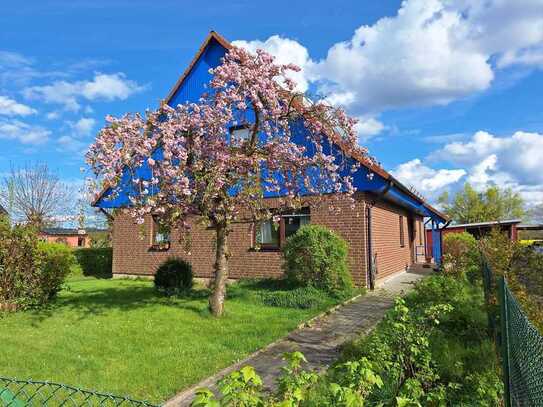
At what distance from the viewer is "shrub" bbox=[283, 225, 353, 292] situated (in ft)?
34.9

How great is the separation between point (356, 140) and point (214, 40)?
25.8 ft

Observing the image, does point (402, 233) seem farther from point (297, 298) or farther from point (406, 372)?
point (406, 372)

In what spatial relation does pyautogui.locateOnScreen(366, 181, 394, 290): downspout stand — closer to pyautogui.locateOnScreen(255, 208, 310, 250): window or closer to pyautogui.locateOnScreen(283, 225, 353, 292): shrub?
pyautogui.locateOnScreen(283, 225, 353, 292): shrub

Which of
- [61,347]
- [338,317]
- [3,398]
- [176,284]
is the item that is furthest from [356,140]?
[3,398]

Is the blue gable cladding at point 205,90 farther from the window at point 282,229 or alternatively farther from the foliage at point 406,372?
the foliage at point 406,372

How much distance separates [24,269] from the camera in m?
9.25

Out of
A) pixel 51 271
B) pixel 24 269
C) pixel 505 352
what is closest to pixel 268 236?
pixel 51 271

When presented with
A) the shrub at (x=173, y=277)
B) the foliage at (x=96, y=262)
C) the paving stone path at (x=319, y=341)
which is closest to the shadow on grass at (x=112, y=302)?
the shrub at (x=173, y=277)

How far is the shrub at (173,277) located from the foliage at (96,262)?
1101cm

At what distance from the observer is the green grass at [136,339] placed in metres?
5.48

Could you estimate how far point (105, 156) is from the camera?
25.0ft

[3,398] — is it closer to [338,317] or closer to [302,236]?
[338,317]

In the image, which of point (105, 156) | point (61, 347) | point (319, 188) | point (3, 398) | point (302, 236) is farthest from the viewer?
point (302, 236)

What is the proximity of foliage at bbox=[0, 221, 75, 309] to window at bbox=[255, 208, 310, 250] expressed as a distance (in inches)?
232
